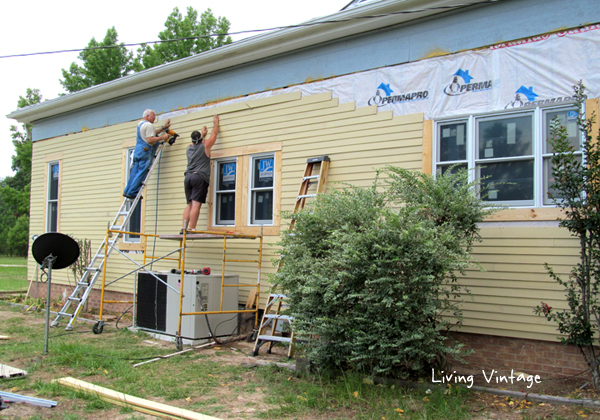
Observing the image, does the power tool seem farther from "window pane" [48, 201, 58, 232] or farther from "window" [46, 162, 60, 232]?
"window pane" [48, 201, 58, 232]

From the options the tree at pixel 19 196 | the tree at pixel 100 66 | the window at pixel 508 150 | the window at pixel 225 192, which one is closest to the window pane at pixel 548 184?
the window at pixel 508 150

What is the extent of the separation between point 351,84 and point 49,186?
985cm

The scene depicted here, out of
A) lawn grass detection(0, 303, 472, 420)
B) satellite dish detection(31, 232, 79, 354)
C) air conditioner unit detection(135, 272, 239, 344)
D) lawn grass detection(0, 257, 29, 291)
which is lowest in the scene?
lawn grass detection(0, 257, 29, 291)

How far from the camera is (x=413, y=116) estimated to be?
727cm

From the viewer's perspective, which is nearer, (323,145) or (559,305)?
(559,305)

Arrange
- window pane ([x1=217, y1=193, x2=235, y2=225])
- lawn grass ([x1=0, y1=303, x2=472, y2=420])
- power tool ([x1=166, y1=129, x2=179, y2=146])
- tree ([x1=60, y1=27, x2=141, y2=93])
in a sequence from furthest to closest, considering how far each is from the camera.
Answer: tree ([x1=60, y1=27, x2=141, y2=93]) < power tool ([x1=166, y1=129, x2=179, y2=146]) < window pane ([x1=217, y1=193, x2=235, y2=225]) < lawn grass ([x1=0, y1=303, x2=472, y2=420])

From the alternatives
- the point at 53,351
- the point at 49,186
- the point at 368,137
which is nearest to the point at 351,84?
the point at 368,137

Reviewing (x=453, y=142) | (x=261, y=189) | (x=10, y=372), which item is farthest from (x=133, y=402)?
(x=453, y=142)

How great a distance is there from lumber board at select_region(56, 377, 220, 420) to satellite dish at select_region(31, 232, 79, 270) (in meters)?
2.07

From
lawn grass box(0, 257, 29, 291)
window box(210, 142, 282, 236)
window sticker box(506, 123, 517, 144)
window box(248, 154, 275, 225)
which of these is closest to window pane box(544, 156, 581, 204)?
window sticker box(506, 123, 517, 144)

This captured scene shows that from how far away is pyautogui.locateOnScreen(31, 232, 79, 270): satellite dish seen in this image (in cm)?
707

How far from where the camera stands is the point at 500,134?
6.62 metres

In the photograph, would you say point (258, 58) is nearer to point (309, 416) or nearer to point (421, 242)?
point (421, 242)

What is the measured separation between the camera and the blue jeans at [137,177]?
10.4 m
